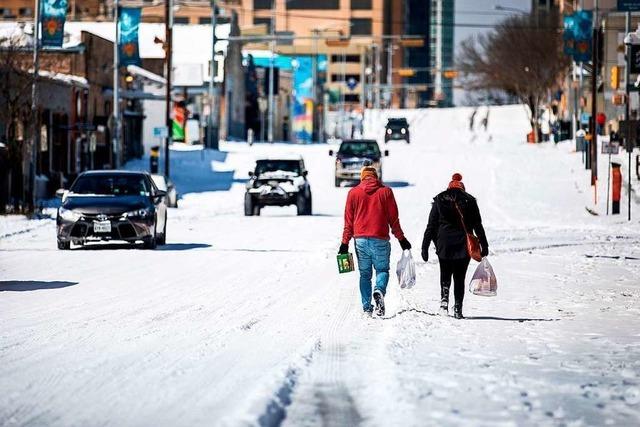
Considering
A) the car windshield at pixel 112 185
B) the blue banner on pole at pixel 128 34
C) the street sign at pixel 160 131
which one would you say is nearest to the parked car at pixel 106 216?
the car windshield at pixel 112 185

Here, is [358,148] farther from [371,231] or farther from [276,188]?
[371,231]

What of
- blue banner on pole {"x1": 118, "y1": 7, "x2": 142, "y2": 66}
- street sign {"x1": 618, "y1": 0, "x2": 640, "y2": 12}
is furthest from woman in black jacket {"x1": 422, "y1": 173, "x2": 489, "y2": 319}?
blue banner on pole {"x1": 118, "y1": 7, "x2": 142, "y2": 66}

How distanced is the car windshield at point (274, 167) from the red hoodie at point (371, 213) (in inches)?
1142

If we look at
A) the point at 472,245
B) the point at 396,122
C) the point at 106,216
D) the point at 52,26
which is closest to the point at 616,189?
the point at 52,26

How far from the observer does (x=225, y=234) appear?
36.0m

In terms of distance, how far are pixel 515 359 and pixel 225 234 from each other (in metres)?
23.4

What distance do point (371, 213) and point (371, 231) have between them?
8.1 inches

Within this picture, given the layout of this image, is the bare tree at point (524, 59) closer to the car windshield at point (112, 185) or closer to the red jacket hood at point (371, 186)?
the car windshield at point (112, 185)

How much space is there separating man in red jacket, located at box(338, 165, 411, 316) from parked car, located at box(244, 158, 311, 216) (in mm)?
28011

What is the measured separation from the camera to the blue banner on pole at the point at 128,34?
195 ft

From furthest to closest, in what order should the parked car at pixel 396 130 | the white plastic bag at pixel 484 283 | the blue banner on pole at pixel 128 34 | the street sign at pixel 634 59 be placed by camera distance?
the parked car at pixel 396 130, the blue banner on pole at pixel 128 34, the street sign at pixel 634 59, the white plastic bag at pixel 484 283

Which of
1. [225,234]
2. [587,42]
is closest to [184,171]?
[587,42]

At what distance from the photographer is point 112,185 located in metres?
30.8

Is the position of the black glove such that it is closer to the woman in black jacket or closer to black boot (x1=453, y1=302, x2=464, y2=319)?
the woman in black jacket
